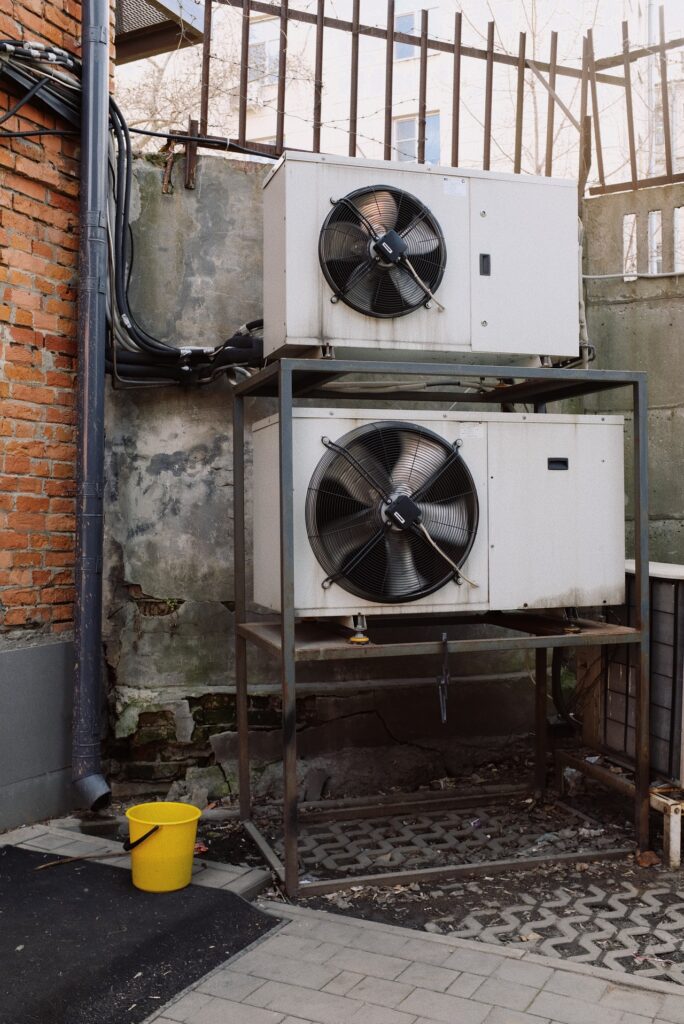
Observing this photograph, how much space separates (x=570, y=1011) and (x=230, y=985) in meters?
1.02

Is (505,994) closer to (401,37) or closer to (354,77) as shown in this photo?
(354,77)

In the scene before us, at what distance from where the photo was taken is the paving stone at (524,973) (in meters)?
2.86

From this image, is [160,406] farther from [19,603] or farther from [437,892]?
[437,892]

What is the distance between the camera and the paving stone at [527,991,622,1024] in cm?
264

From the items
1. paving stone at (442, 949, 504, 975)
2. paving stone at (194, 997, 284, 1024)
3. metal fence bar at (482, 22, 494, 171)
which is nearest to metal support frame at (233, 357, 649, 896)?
paving stone at (442, 949, 504, 975)

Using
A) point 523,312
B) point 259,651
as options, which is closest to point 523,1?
point 523,312

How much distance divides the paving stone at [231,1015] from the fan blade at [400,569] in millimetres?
1564

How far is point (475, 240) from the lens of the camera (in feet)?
12.6

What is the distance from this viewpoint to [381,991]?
9.15ft

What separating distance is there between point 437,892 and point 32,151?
146 inches

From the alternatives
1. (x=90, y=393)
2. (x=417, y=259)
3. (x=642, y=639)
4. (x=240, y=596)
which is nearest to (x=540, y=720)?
(x=642, y=639)

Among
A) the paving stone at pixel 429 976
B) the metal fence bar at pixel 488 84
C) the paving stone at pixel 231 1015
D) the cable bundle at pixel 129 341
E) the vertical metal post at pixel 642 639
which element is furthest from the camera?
the metal fence bar at pixel 488 84

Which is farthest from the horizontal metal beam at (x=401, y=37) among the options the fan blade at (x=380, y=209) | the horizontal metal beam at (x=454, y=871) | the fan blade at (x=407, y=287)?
the horizontal metal beam at (x=454, y=871)

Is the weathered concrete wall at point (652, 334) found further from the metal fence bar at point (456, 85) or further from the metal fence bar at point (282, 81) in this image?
the metal fence bar at point (282, 81)
